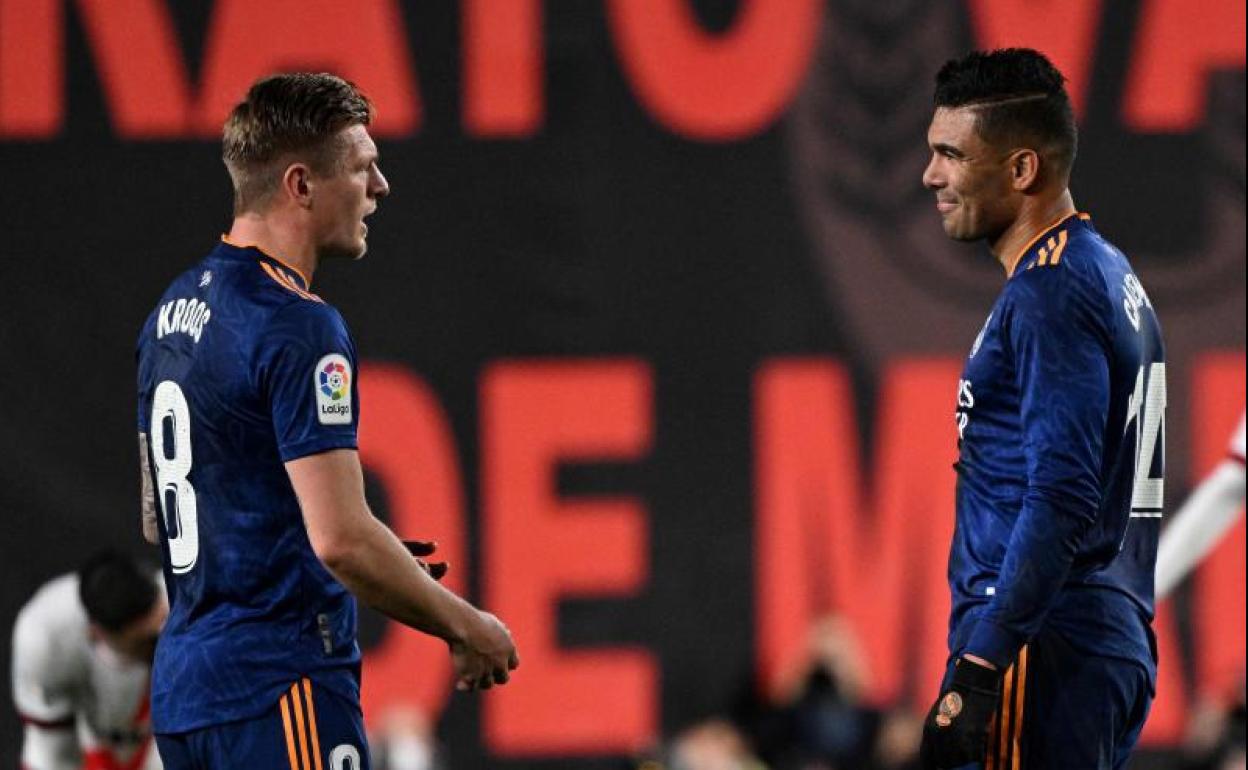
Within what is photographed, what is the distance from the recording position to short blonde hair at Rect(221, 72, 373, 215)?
10.8ft

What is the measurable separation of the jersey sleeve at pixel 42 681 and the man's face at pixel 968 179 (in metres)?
2.98

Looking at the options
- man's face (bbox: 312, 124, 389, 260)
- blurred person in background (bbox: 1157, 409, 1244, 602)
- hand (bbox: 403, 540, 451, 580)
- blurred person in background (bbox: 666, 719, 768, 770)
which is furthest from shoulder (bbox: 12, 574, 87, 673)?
blurred person in background (bbox: 1157, 409, 1244, 602)

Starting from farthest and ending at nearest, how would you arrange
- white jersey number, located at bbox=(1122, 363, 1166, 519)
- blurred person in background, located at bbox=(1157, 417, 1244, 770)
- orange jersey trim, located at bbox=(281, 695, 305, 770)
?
blurred person in background, located at bbox=(1157, 417, 1244, 770), white jersey number, located at bbox=(1122, 363, 1166, 519), orange jersey trim, located at bbox=(281, 695, 305, 770)

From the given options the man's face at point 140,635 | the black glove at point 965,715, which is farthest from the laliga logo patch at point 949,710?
the man's face at point 140,635

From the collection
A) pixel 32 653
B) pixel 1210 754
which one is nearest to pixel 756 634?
pixel 1210 754

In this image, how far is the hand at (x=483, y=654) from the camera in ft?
10.2

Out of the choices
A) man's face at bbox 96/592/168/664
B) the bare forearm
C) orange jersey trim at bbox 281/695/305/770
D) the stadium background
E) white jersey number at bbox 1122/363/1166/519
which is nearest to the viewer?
the bare forearm

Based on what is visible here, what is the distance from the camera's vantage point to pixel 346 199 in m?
3.34

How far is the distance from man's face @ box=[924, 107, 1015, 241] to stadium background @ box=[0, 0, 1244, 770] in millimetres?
4216

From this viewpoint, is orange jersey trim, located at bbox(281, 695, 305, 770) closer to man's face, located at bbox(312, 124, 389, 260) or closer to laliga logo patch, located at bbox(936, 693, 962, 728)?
man's face, located at bbox(312, 124, 389, 260)

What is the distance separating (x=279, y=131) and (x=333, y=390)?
1.65 ft

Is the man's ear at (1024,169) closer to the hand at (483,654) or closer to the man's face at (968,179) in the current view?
the man's face at (968,179)

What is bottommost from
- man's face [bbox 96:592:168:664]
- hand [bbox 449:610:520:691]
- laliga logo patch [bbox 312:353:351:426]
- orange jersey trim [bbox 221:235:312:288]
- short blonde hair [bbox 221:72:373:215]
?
man's face [bbox 96:592:168:664]

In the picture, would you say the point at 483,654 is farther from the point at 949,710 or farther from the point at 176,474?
the point at 949,710
